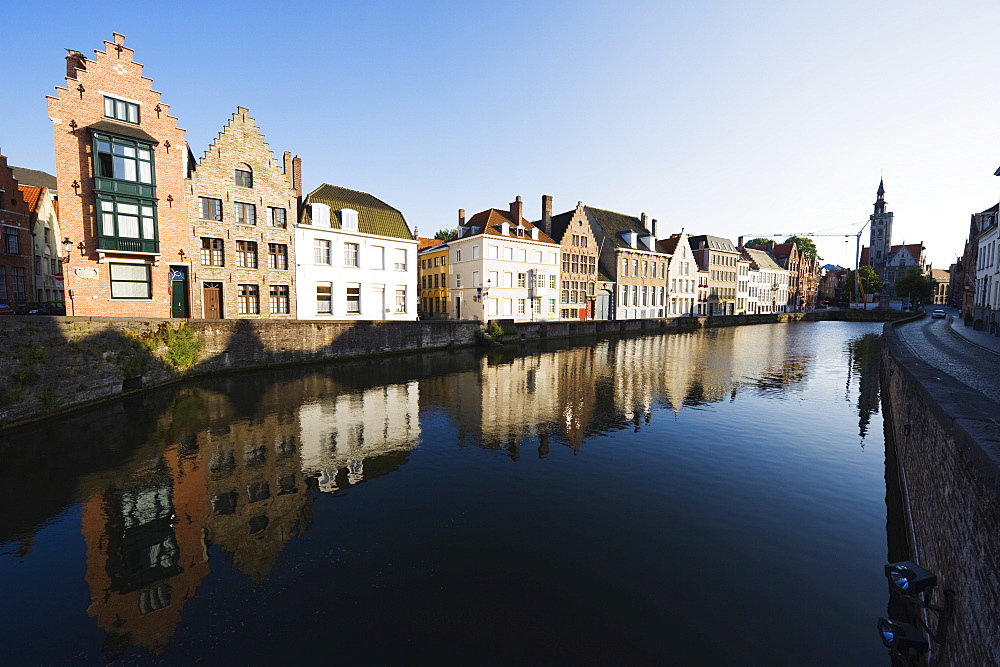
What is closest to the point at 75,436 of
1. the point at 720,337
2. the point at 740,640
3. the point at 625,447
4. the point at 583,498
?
the point at 583,498

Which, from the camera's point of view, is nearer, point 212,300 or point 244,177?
point 212,300

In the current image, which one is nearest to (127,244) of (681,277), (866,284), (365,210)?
(365,210)

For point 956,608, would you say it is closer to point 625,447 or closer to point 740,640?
point 740,640

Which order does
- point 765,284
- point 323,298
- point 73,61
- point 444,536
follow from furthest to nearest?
point 765,284
point 323,298
point 73,61
point 444,536

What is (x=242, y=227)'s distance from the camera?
98.2 ft

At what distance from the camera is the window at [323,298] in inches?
1353

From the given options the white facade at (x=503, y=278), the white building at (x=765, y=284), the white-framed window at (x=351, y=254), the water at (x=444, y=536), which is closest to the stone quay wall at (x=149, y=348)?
the water at (x=444, y=536)

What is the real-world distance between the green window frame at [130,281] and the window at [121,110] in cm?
803

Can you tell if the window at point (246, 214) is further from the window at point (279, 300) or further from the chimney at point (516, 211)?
the chimney at point (516, 211)

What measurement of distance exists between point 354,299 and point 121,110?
18.0 metres

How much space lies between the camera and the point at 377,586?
6.98 metres

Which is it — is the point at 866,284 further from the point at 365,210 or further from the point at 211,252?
the point at 211,252

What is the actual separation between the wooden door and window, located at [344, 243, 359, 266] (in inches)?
372

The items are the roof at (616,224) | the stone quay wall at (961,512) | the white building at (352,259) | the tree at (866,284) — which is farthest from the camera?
the tree at (866,284)
